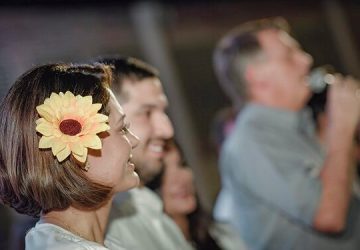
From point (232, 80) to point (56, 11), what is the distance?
1.29 m

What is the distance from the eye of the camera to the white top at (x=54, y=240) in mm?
1394

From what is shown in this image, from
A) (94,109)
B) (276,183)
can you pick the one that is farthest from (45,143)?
(276,183)

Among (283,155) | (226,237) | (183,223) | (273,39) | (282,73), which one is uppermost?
(273,39)

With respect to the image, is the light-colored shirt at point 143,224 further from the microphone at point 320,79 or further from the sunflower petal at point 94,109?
the microphone at point 320,79

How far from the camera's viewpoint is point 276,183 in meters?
2.36

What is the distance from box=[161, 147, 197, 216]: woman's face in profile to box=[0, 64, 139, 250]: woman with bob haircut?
2.26 ft

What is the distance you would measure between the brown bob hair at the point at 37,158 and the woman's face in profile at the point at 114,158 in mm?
24

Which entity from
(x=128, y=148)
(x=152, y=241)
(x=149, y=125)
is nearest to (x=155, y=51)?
(x=149, y=125)

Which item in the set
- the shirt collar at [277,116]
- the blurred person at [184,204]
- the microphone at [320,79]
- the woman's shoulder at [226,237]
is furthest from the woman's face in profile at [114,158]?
the microphone at [320,79]

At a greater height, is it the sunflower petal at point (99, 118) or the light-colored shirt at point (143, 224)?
A: the sunflower petal at point (99, 118)

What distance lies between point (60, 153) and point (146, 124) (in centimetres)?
63

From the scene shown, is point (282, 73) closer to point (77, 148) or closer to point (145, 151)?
point (145, 151)

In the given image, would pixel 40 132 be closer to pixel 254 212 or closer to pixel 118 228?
pixel 118 228

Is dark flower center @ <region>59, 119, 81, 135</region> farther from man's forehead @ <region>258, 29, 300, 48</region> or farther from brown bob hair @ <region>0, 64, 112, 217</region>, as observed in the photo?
man's forehead @ <region>258, 29, 300, 48</region>
